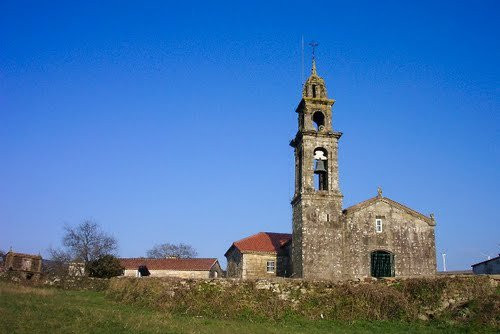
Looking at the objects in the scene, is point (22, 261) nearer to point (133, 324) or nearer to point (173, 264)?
point (173, 264)

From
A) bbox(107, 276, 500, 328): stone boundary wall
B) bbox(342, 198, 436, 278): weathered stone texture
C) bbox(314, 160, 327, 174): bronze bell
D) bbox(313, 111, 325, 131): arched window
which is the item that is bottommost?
bbox(107, 276, 500, 328): stone boundary wall

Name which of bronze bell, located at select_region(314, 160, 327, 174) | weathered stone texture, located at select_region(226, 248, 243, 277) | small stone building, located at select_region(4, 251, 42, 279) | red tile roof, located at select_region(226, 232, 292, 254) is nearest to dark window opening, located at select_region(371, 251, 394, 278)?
bronze bell, located at select_region(314, 160, 327, 174)

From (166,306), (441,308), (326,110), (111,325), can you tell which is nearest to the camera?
(111,325)

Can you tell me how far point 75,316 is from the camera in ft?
58.6

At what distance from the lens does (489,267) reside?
3578cm

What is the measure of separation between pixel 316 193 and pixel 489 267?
1484 cm

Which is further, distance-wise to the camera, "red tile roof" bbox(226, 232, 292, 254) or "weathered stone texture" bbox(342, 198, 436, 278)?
"red tile roof" bbox(226, 232, 292, 254)

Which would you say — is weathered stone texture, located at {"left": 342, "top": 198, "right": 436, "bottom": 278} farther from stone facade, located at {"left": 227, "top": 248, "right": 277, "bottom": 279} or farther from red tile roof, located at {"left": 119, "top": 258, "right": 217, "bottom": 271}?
red tile roof, located at {"left": 119, "top": 258, "right": 217, "bottom": 271}

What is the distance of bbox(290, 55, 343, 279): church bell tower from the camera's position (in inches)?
1262

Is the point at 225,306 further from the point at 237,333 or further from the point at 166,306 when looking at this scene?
the point at 237,333

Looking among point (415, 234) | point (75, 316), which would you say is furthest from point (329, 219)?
point (75, 316)

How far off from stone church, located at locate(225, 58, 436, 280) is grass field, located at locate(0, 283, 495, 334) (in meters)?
11.2

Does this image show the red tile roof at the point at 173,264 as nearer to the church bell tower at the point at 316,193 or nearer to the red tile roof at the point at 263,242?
the red tile roof at the point at 263,242

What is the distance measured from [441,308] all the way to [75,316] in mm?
15809
